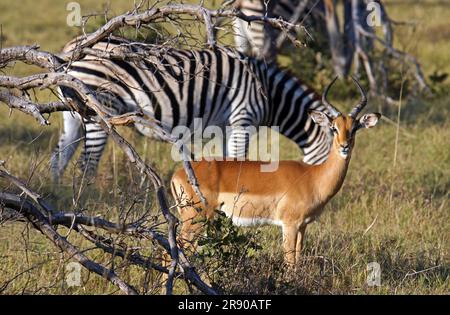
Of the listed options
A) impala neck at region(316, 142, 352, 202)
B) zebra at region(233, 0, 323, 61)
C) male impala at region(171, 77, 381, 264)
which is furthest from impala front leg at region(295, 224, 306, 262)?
zebra at region(233, 0, 323, 61)

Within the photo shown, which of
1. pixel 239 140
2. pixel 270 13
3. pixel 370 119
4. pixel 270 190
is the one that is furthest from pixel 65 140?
pixel 270 13

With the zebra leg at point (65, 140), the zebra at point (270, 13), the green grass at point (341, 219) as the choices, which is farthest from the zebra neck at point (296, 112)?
the zebra at point (270, 13)

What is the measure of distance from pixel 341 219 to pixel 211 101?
74.9 inches

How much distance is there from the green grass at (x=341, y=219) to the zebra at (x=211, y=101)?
1.00 feet

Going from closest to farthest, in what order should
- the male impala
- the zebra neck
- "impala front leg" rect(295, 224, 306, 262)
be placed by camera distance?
"impala front leg" rect(295, 224, 306, 262) → the male impala → the zebra neck

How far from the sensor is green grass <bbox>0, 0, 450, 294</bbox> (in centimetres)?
535

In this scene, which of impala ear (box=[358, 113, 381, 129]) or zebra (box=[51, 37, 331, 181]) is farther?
zebra (box=[51, 37, 331, 181])

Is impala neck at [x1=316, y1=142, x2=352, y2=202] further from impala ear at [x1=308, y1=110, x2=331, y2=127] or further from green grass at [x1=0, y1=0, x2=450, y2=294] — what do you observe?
green grass at [x1=0, y1=0, x2=450, y2=294]

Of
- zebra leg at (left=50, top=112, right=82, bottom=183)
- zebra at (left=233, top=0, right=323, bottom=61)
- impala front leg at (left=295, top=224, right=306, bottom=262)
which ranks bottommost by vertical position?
impala front leg at (left=295, top=224, right=306, bottom=262)

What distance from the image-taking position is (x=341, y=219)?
7312mm

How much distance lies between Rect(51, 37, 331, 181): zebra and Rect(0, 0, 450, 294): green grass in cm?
30

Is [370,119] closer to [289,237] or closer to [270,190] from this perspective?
[270,190]

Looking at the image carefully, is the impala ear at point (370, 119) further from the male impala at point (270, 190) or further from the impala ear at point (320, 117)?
the impala ear at point (320, 117)
